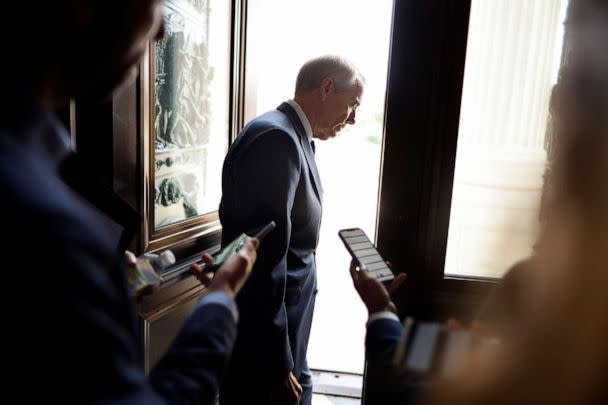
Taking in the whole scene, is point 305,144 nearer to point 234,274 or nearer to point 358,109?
point 358,109

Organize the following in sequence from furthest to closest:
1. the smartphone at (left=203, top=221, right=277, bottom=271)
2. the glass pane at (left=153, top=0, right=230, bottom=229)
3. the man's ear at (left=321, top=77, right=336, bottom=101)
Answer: the man's ear at (left=321, top=77, right=336, bottom=101) → the glass pane at (left=153, top=0, right=230, bottom=229) → the smartphone at (left=203, top=221, right=277, bottom=271)

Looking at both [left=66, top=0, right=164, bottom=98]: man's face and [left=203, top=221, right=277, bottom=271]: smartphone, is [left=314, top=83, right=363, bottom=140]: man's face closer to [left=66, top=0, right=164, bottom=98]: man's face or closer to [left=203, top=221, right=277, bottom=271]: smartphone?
[left=203, top=221, right=277, bottom=271]: smartphone

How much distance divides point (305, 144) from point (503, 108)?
20.5 inches

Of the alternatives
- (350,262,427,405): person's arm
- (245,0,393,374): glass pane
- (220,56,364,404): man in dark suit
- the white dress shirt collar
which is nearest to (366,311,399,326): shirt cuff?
(350,262,427,405): person's arm

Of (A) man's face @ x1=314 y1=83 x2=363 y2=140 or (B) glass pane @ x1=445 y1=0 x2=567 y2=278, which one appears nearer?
(B) glass pane @ x1=445 y1=0 x2=567 y2=278

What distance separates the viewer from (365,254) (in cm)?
110

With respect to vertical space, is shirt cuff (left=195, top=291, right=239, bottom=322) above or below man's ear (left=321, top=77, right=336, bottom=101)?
below

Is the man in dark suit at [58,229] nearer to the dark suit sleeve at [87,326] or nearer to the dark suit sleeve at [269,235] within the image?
the dark suit sleeve at [87,326]

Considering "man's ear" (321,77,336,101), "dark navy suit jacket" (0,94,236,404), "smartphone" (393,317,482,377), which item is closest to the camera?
"dark navy suit jacket" (0,94,236,404)

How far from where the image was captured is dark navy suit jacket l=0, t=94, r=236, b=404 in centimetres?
31

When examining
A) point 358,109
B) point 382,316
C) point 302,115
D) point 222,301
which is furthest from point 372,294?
point 358,109

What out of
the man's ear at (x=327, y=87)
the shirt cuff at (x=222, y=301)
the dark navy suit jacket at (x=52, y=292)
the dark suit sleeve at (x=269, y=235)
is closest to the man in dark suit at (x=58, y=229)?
the dark navy suit jacket at (x=52, y=292)

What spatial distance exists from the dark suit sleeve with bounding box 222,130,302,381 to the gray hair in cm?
28

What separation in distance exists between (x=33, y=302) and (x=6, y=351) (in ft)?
0.12
